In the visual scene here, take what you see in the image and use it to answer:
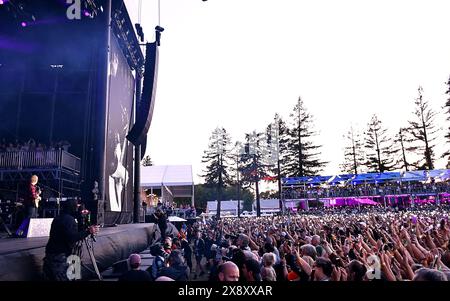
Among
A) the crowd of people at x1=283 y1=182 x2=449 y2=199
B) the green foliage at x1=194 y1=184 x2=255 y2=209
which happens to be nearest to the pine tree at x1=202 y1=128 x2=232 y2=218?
the green foliage at x1=194 y1=184 x2=255 y2=209

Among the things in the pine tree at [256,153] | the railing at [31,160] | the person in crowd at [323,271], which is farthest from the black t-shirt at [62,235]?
the pine tree at [256,153]

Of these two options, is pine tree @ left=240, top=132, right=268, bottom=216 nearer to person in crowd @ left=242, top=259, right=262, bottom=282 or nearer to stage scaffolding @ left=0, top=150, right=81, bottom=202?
stage scaffolding @ left=0, top=150, right=81, bottom=202

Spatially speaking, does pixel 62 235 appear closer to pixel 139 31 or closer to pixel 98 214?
pixel 98 214

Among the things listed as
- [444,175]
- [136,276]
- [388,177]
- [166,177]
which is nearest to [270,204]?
[388,177]

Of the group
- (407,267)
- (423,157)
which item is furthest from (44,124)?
(423,157)

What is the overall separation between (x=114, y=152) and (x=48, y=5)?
259 inches

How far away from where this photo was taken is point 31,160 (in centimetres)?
1376

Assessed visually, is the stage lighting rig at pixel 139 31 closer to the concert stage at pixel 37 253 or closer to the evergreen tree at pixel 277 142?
the concert stage at pixel 37 253

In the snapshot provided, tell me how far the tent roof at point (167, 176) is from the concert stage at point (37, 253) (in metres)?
23.0

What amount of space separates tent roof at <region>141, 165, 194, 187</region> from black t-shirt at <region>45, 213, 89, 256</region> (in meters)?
29.0

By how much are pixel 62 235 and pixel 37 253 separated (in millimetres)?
568

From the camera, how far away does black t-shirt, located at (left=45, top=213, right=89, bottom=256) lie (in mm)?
4402

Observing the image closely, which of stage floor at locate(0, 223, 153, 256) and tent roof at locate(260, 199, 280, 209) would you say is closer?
stage floor at locate(0, 223, 153, 256)

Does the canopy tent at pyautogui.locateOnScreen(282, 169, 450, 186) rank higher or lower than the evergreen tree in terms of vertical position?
lower
